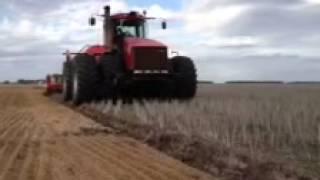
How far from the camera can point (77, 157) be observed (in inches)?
447

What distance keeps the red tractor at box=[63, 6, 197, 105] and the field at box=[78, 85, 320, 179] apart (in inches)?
89.1

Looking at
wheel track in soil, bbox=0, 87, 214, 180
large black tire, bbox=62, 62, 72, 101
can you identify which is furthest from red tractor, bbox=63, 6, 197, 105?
wheel track in soil, bbox=0, 87, 214, 180

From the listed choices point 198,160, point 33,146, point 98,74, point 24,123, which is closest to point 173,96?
point 98,74

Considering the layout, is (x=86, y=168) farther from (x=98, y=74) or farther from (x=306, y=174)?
(x=98, y=74)

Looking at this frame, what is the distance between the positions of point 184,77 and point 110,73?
2.59 metres

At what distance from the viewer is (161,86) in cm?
2294

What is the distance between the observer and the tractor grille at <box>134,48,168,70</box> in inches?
866

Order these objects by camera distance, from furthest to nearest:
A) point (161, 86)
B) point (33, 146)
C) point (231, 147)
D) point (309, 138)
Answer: point (161, 86) → point (33, 146) → point (309, 138) → point (231, 147)

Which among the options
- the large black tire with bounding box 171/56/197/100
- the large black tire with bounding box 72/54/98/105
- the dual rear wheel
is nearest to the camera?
the dual rear wheel

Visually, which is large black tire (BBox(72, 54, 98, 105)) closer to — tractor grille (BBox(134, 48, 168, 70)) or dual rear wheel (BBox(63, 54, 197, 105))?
dual rear wheel (BBox(63, 54, 197, 105))

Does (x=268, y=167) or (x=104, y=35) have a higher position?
(x=104, y=35)

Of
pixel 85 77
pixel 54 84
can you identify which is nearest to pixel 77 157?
pixel 85 77

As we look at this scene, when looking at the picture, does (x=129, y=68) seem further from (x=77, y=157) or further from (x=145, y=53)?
(x=77, y=157)

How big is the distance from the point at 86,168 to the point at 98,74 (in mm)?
13143
